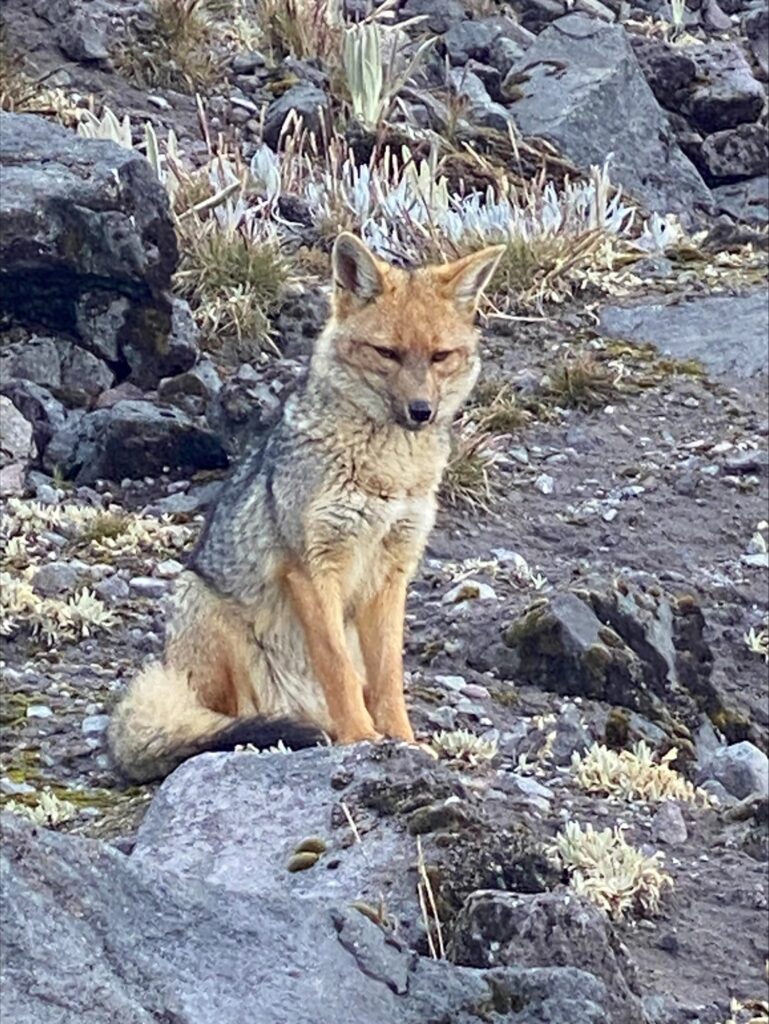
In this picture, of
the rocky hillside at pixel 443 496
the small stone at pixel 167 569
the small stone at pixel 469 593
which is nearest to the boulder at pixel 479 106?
the rocky hillside at pixel 443 496

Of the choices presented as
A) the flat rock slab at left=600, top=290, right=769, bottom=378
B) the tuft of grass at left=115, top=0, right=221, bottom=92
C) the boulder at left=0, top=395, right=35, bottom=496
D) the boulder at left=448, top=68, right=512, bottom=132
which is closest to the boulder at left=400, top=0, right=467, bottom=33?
the boulder at left=448, top=68, right=512, bottom=132

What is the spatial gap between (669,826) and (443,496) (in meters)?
3.66

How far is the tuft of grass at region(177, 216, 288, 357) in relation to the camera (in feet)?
36.0

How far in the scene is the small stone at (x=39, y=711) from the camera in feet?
22.9

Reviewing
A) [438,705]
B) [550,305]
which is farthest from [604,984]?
[550,305]

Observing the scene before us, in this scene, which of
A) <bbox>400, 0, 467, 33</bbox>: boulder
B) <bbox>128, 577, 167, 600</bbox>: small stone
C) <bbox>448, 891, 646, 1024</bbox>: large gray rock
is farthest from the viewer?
<bbox>400, 0, 467, 33</bbox>: boulder

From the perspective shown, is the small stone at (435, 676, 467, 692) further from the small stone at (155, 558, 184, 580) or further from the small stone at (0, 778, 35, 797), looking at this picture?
the small stone at (0, 778, 35, 797)

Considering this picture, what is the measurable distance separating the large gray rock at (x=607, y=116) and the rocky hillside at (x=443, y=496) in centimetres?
3

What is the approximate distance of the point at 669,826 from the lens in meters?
6.31

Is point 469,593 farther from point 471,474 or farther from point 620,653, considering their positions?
point 471,474

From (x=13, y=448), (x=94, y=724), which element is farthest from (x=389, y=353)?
(x=13, y=448)

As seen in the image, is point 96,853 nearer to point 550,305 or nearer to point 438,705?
point 438,705

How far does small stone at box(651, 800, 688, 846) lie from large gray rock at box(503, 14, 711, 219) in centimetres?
829

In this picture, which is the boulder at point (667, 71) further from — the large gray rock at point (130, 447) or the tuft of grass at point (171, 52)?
the large gray rock at point (130, 447)
